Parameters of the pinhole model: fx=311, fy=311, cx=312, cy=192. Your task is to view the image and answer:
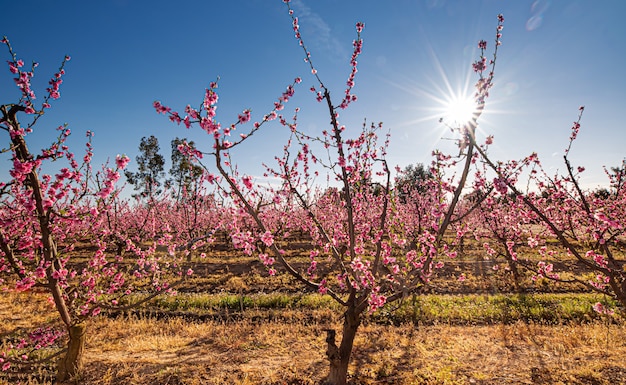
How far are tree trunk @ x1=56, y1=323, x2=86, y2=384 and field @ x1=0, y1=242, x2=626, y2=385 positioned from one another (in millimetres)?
212

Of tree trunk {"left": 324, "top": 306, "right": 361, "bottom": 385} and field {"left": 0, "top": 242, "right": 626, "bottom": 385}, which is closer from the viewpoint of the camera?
tree trunk {"left": 324, "top": 306, "right": 361, "bottom": 385}

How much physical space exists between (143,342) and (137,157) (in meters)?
43.2

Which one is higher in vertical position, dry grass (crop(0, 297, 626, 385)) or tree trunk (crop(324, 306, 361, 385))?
tree trunk (crop(324, 306, 361, 385))

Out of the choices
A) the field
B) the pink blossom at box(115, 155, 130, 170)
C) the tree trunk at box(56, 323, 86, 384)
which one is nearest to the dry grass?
the field

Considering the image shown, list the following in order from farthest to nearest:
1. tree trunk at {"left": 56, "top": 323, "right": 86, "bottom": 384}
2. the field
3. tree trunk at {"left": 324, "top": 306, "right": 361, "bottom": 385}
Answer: the field
tree trunk at {"left": 56, "top": 323, "right": 86, "bottom": 384}
tree trunk at {"left": 324, "top": 306, "right": 361, "bottom": 385}

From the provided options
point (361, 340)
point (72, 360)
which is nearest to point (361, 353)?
point (361, 340)

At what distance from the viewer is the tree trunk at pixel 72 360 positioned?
18.6ft

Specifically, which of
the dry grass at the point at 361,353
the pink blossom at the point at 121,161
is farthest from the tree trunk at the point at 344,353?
the pink blossom at the point at 121,161

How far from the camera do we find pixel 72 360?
5.71 metres

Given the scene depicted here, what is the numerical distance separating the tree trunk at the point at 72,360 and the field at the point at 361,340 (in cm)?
21

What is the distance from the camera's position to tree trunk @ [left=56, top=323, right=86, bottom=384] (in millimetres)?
5664

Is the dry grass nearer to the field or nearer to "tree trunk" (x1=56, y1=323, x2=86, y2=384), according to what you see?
the field

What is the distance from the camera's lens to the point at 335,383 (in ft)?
17.0

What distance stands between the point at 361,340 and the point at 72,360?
6059 mm
